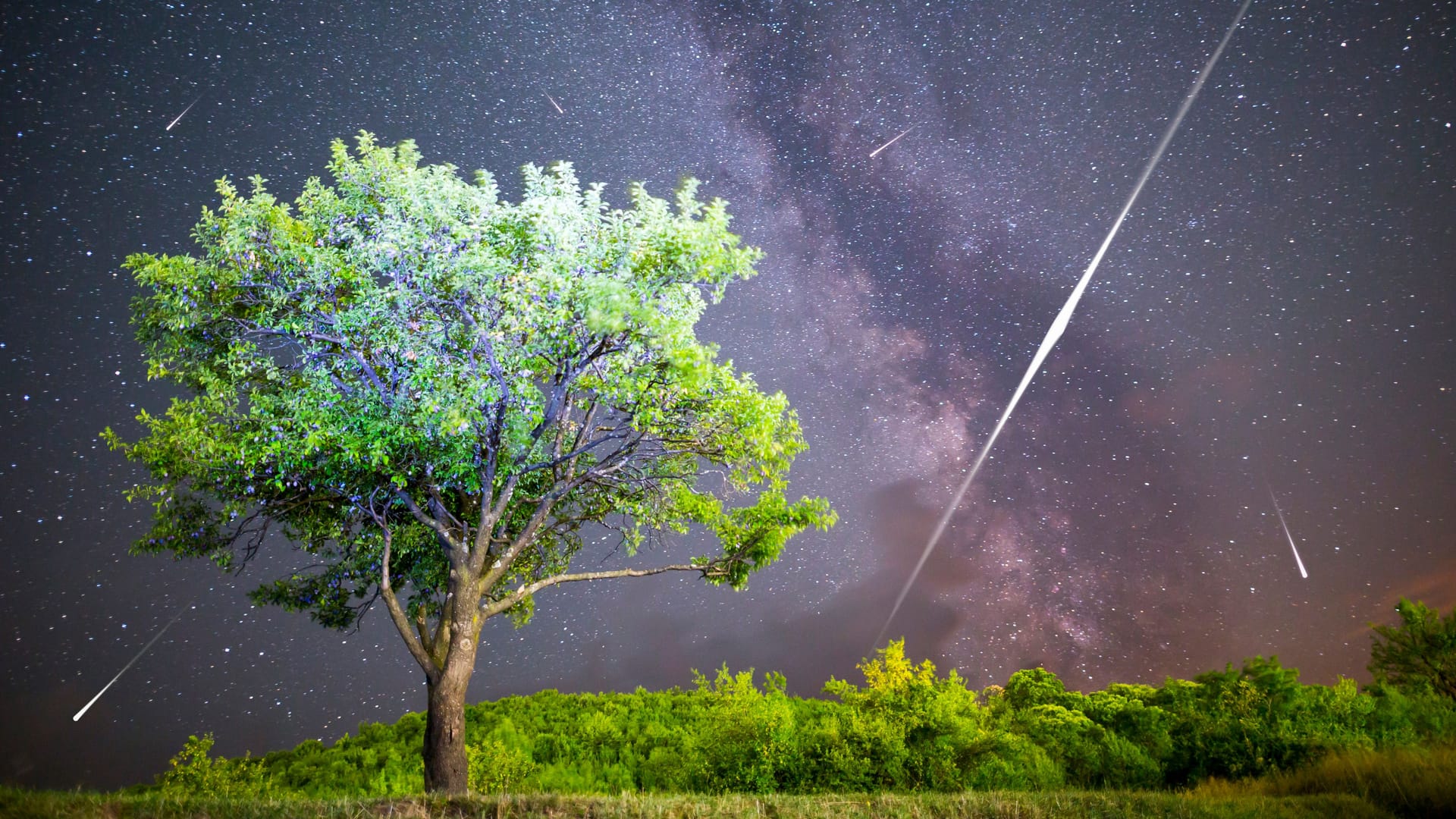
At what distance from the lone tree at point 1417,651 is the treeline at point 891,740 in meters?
3.36

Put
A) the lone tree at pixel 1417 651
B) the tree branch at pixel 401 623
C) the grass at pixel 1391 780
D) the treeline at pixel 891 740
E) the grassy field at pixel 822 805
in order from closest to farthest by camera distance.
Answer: the grassy field at pixel 822 805, the grass at pixel 1391 780, the tree branch at pixel 401 623, the treeline at pixel 891 740, the lone tree at pixel 1417 651

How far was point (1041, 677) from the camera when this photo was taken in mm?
32156

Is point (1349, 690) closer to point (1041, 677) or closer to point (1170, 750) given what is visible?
point (1170, 750)

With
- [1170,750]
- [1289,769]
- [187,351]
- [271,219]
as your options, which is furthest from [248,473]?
[1170,750]

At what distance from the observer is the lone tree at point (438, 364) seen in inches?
444

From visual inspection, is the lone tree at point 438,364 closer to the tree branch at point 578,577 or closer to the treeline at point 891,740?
the tree branch at point 578,577

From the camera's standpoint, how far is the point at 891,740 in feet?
49.7

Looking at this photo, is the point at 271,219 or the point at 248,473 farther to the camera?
the point at 271,219

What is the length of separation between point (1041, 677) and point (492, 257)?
1290 inches

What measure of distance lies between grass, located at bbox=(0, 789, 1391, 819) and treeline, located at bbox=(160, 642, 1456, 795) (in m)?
5.89

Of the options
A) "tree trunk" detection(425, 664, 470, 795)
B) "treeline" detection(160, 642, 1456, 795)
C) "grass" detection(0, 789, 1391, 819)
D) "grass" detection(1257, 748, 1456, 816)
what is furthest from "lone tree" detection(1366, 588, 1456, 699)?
"tree trunk" detection(425, 664, 470, 795)

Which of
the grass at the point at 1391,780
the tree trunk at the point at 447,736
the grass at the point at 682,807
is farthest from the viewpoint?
the tree trunk at the point at 447,736

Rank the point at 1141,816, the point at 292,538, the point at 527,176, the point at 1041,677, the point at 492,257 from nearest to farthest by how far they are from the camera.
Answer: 1. the point at 1141,816
2. the point at 492,257
3. the point at 527,176
4. the point at 292,538
5. the point at 1041,677

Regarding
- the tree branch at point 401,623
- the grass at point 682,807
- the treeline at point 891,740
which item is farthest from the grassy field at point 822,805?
the treeline at point 891,740
